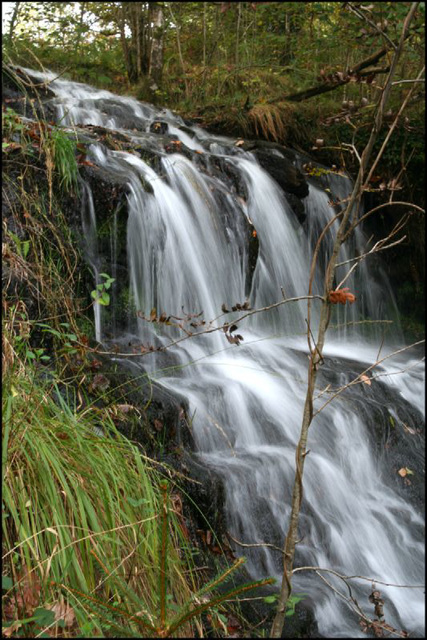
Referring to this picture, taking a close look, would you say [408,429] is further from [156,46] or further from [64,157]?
[156,46]

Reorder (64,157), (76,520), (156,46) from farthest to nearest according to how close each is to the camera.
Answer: (156,46) → (64,157) → (76,520)

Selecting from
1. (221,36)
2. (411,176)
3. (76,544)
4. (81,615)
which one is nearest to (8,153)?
(76,544)

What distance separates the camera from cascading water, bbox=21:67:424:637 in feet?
10.9

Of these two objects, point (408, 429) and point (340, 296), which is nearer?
point (340, 296)

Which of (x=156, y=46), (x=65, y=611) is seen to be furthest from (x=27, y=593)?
(x=156, y=46)

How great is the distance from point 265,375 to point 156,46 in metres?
7.44

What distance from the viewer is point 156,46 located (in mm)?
10125

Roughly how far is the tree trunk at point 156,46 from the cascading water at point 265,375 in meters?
2.45

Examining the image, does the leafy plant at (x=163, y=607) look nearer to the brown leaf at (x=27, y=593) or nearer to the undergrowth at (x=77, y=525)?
the undergrowth at (x=77, y=525)

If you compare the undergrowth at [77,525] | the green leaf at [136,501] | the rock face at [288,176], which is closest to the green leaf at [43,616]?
the undergrowth at [77,525]

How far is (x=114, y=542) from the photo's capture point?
206 centimetres

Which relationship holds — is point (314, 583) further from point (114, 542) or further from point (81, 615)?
point (81, 615)

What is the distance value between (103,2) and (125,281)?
25.3ft

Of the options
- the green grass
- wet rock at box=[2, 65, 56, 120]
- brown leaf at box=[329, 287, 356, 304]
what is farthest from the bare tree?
wet rock at box=[2, 65, 56, 120]
